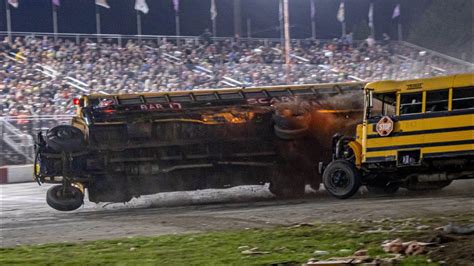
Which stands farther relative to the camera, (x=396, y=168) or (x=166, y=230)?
(x=396, y=168)

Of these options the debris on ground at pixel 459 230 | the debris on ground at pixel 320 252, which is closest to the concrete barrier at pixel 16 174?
the debris on ground at pixel 320 252

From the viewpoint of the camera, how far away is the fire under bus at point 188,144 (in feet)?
50.4

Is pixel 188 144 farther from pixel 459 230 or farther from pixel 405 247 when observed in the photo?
pixel 405 247

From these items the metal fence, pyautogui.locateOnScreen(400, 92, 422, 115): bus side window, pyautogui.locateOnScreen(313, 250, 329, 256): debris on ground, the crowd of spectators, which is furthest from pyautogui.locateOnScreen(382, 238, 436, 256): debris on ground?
the crowd of spectators

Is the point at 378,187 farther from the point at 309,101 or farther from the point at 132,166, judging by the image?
the point at 132,166

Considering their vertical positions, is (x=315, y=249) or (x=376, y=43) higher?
(x=376, y=43)

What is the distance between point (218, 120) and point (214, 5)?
22.7 m

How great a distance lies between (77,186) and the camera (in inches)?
615

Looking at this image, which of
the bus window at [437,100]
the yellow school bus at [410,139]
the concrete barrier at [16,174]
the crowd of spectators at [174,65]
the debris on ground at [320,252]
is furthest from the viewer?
the crowd of spectators at [174,65]

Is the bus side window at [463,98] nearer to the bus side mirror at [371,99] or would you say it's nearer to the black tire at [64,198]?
the bus side mirror at [371,99]

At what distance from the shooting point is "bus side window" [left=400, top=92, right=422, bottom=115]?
13.2m

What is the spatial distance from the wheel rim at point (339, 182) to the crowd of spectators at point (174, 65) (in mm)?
13804

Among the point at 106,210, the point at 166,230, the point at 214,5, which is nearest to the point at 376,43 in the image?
the point at 214,5

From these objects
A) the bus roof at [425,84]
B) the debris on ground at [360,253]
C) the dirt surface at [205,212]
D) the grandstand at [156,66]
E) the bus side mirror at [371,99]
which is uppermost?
the grandstand at [156,66]
